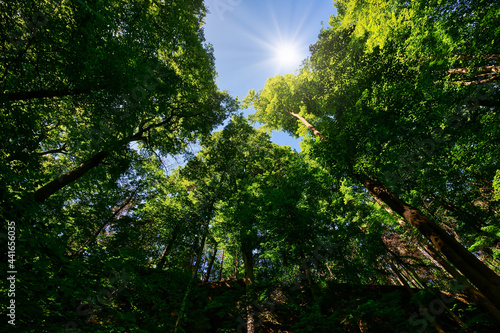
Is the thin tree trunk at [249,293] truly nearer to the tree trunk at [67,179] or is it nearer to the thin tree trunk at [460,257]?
the thin tree trunk at [460,257]

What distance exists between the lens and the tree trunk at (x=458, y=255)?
3.41 meters

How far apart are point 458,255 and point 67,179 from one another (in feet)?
40.8

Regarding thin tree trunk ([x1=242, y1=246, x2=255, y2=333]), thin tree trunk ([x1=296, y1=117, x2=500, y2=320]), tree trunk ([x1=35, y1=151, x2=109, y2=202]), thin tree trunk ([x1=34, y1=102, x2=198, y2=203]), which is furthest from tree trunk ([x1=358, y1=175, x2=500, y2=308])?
tree trunk ([x1=35, y1=151, x2=109, y2=202])

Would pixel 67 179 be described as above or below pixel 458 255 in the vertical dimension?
above

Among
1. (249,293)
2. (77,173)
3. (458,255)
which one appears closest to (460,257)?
(458,255)

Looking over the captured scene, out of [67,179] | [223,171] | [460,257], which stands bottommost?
[460,257]

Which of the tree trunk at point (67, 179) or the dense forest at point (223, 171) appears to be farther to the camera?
the tree trunk at point (67, 179)

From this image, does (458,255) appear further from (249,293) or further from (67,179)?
(67,179)

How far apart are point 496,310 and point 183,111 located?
12581 millimetres

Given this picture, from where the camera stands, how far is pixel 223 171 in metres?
10.6

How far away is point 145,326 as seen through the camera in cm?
415

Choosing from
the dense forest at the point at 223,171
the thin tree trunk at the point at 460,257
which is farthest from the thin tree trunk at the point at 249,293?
the thin tree trunk at the point at 460,257

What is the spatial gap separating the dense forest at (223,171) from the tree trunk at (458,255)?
Result: 0.10ft

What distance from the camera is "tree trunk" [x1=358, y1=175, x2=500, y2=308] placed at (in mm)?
3413
